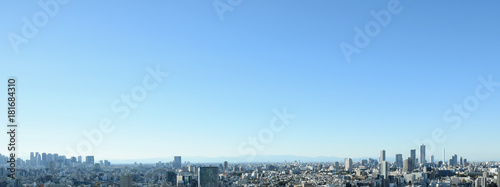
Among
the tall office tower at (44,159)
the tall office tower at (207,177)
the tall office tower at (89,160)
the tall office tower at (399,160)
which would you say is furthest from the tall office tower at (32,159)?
the tall office tower at (399,160)

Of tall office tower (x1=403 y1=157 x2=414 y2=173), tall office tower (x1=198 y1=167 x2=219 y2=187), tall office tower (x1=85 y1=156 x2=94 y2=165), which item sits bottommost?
tall office tower (x1=85 y1=156 x2=94 y2=165)

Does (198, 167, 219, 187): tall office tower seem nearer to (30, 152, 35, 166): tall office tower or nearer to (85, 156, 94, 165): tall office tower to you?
(30, 152, 35, 166): tall office tower

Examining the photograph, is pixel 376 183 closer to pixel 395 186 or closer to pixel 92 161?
pixel 395 186

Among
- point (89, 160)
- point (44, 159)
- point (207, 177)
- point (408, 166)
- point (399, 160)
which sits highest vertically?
point (207, 177)

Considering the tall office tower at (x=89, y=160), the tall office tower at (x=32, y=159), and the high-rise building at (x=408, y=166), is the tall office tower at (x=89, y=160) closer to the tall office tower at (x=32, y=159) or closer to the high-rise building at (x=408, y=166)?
the tall office tower at (x=32, y=159)

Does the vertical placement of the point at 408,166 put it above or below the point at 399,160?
above

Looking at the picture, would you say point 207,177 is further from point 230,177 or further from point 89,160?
point 89,160

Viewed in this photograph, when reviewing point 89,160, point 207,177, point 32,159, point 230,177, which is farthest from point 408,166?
point 89,160

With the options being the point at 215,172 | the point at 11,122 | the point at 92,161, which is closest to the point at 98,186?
the point at 215,172

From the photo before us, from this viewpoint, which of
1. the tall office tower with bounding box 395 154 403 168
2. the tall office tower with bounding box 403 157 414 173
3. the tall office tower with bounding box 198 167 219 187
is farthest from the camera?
the tall office tower with bounding box 395 154 403 168

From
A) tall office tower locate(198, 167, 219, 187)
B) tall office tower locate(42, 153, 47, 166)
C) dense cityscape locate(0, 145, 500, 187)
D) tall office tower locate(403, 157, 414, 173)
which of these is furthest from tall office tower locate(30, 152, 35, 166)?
tall office tower locate(403, 157, 414, 173)

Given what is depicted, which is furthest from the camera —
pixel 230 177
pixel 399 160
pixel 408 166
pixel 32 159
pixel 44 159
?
pixel 399 160

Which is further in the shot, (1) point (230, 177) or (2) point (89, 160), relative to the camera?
(2) point (89, 160)
